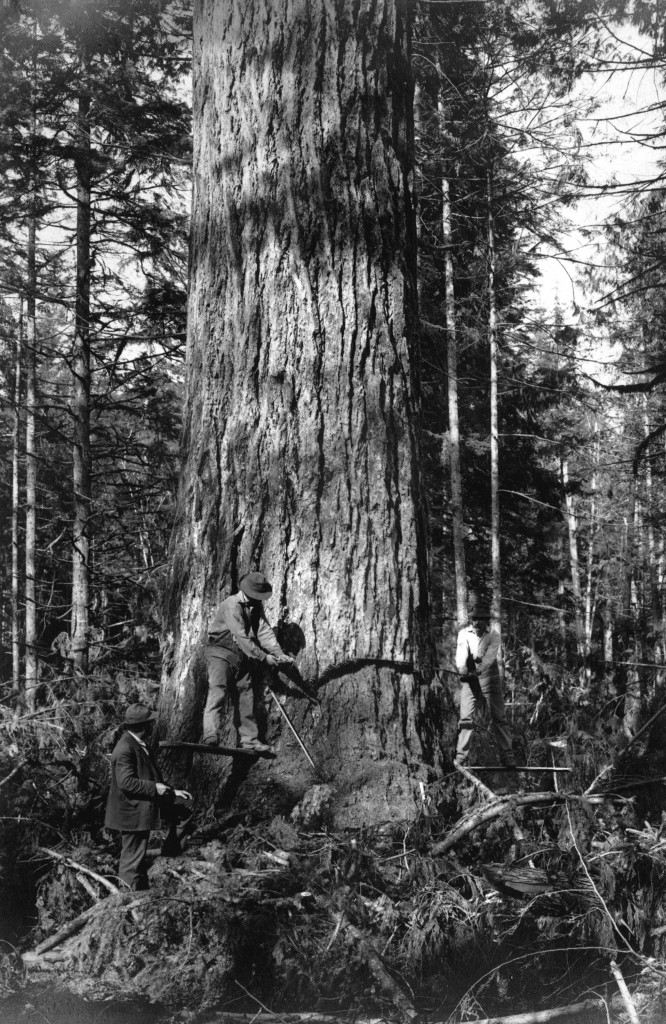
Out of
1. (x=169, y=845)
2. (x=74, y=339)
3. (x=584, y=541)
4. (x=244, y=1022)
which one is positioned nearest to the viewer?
(x=244, y=1022)

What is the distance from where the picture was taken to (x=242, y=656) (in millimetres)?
3562

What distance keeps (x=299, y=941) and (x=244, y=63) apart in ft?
11.8

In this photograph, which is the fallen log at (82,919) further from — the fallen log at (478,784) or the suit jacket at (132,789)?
the fallen log at (478,784)

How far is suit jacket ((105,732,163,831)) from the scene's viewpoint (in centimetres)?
358

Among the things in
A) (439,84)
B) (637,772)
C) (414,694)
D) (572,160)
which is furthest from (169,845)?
(439,84)

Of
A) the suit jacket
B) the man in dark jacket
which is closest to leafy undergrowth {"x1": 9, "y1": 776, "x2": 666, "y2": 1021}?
the man in dark jacket

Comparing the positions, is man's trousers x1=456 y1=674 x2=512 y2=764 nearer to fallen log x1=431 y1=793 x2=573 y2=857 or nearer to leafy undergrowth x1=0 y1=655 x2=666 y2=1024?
leafy undergrowth x1=0 y1=655 x2=666 y2=1024

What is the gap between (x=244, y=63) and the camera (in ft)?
Answer: 13.1

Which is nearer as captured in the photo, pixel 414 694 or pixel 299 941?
pixel 299 941

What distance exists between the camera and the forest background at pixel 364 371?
3.74 m

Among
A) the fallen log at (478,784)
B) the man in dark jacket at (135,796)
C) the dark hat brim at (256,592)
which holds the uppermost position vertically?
the dark hat brim at (256,592)

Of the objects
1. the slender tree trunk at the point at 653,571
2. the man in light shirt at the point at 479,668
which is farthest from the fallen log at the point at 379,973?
the man in light shirt at the point at 479,668

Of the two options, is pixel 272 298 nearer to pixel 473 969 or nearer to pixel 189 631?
pixel 189 631

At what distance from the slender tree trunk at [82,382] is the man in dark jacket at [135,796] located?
9051 millimetres
